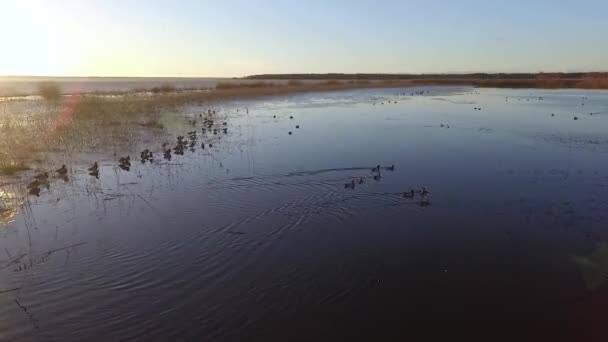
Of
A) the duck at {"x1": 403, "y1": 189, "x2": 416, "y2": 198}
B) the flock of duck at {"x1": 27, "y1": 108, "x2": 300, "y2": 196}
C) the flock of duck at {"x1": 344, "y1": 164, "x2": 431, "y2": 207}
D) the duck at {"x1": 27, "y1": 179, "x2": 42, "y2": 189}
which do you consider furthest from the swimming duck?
the duck at {"x1": 27, "y1": 179, "x2": 42, "y2": 189}

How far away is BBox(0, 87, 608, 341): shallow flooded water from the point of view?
6059mm

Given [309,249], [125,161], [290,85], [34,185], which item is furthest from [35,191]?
[290,85]

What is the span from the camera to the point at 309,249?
837 cm

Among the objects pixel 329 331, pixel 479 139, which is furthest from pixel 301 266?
pixel 479 139

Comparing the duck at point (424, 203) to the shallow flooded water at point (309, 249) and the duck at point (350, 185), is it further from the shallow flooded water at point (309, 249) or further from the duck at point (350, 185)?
the duck at point (350, 185)

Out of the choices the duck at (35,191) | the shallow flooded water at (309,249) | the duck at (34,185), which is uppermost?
the duck at (34,185)

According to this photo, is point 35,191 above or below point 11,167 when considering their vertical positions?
below

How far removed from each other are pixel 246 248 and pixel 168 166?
7.94 m

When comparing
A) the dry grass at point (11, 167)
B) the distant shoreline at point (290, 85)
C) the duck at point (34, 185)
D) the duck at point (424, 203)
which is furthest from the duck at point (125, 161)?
the distant shoreline at point (290, 85)

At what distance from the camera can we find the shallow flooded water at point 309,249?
239 inches

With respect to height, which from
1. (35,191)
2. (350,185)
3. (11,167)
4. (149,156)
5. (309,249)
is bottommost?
(309,249)

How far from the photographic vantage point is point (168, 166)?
1518cm

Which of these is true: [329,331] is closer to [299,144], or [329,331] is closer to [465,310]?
[465,310]

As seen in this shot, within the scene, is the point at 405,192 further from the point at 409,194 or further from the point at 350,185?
the point at 350,185
